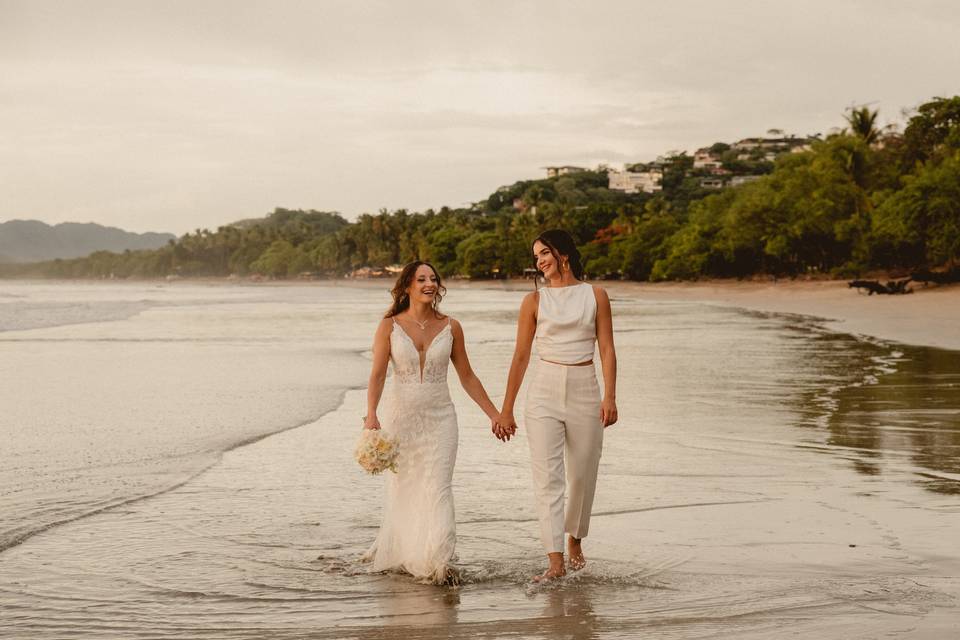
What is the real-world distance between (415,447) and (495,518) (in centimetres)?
156

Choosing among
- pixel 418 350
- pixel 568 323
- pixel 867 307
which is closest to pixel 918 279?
pixel 867 307

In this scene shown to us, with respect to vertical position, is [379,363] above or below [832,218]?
below

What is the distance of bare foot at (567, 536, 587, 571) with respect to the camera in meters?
5.79

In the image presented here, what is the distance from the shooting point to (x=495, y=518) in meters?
7.12

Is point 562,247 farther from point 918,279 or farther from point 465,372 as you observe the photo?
point 918,279

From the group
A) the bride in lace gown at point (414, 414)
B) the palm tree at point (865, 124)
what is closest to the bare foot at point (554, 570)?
the bride in lace gown at point (414, 414)

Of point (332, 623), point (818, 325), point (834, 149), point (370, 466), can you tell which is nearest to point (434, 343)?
point (370, 466)

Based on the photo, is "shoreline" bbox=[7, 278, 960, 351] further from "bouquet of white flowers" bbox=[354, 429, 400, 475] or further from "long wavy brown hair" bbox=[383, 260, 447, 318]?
"bouquet of white flowers" bbox=[354, 429, 400, 475]

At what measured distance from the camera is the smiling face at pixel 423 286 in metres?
5.75

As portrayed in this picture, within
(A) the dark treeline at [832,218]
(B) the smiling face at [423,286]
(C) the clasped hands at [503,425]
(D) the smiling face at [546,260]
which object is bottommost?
(C) the clasped hands at [503,425]

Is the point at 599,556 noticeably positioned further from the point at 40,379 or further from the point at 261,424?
the point at 40,379

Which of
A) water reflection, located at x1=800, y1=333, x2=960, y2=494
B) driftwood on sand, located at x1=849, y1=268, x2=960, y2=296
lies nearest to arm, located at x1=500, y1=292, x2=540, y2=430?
water reflection, located at x1=800, y1=333, x2=960, y2=494

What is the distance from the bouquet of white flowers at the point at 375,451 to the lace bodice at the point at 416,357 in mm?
352

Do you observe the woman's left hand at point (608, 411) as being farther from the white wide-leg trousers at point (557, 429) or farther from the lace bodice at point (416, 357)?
the lace bodice at point (416, 357)
